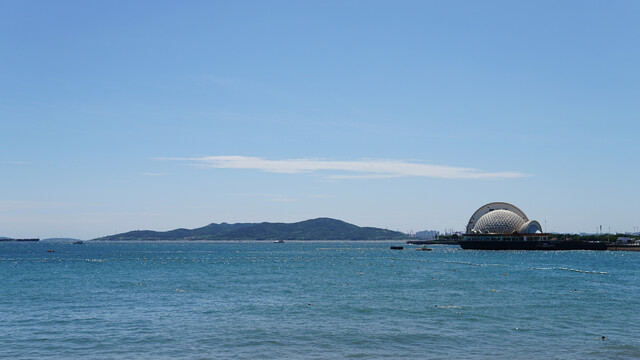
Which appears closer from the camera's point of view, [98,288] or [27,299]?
[27,299]

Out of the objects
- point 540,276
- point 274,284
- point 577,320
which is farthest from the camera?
point 540,276

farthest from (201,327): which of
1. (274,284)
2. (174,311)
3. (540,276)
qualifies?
(540,276)

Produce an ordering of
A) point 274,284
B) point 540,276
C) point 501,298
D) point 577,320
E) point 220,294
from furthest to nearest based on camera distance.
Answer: point 540,276
point 274,284
point 220,294
point 501,298
point 577,320

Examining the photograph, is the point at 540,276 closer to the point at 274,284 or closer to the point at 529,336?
the point at 274,284

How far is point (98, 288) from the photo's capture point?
64.3m

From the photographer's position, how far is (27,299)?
5469 centimetres

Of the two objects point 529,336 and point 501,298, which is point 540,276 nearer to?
point 501,298

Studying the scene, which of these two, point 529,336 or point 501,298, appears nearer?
point 529,336

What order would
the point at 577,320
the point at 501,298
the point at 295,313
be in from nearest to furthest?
the point at 577,320 < the point at 295,313 < the point at 501,298

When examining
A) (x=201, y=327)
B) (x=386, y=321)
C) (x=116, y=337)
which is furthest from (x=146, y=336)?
(x=386, y=321)

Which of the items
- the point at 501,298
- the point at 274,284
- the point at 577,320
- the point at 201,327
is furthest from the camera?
the point at 274,284

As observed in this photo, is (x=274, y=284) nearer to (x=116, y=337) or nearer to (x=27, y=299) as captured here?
(x=27, y=299)

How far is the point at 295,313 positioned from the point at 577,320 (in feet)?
68.4

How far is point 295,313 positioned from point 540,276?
49.6 meters
